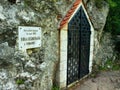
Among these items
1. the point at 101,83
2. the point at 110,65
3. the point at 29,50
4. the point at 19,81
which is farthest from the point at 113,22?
the point at 19,81

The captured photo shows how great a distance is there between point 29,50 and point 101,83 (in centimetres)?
328

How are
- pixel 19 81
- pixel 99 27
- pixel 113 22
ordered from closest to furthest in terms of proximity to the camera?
pixel 19 81
pixel 99 27
pixel 113 22

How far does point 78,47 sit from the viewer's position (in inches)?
257

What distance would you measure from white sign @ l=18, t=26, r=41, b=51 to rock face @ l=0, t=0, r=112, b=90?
87 millimetres

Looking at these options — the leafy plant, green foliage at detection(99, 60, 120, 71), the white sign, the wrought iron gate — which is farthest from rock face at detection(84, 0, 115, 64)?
the leafy plant

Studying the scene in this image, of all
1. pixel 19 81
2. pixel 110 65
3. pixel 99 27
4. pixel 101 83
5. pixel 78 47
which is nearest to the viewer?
pixel 19 81

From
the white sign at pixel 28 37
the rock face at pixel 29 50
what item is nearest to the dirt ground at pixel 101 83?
the rock face at pixel 29 50

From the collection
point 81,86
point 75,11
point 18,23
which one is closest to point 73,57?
point 81,86

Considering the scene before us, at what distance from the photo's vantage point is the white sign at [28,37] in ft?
13.3

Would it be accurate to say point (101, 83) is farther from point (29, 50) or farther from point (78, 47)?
point (29, 50)

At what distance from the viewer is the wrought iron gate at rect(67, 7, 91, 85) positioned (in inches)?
236

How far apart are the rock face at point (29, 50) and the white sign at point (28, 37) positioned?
0.29 feet

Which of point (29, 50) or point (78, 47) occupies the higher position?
point (29, 50)

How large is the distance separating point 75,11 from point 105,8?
111 inches
